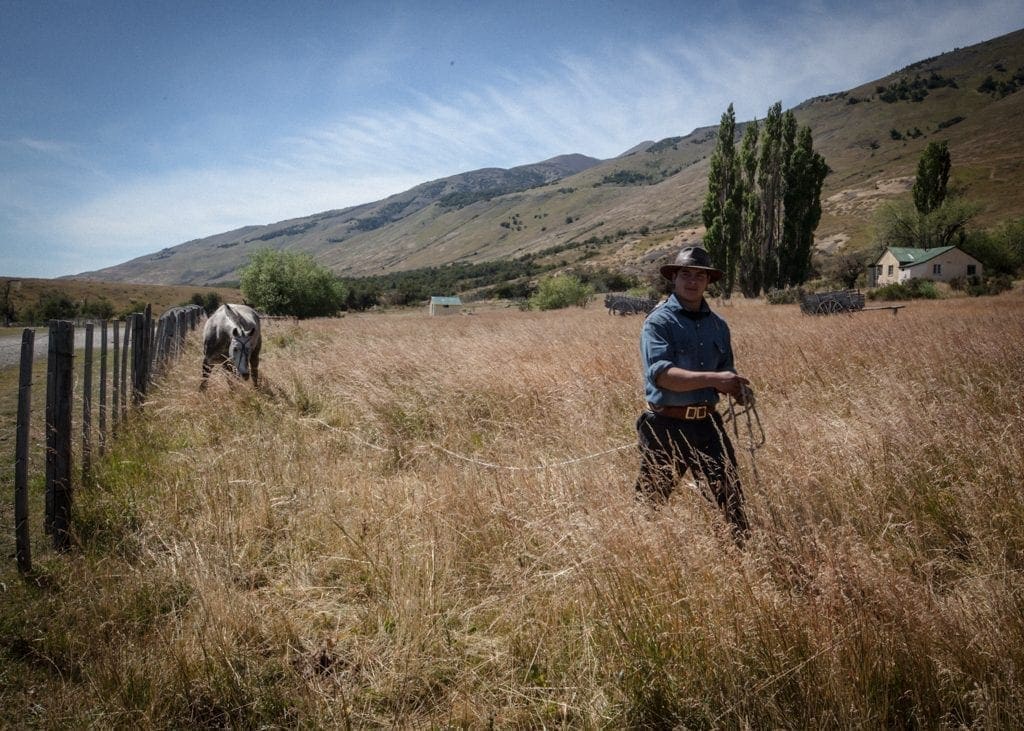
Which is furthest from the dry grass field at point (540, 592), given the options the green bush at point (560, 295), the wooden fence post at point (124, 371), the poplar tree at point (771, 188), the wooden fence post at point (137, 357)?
the green bush at point (560, 295)

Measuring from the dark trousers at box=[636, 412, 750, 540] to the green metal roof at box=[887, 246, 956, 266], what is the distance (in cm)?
5488

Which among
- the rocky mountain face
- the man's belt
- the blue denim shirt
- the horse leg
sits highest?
the rocky mountain face

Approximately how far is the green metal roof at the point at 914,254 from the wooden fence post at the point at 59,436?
188ft

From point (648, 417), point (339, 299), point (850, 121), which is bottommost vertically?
point (648, 417)

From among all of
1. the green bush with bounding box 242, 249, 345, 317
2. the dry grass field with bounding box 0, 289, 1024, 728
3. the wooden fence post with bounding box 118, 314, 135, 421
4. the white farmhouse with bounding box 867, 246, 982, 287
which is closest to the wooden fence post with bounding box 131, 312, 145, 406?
the wooden fence post with bounding box 118, 314, 135, 421

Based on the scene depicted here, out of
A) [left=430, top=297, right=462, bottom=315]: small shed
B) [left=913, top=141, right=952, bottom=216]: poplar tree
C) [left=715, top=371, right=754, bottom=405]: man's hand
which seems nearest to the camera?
[left=715, top=371, right=754, bottom=405]: man's hand

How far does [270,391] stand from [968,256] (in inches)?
2309

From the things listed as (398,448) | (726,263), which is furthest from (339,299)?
(398,448)

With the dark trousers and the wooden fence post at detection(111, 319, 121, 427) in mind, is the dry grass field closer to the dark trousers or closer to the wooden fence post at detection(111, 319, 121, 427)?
the dark trousers

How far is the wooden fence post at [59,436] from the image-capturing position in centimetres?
335

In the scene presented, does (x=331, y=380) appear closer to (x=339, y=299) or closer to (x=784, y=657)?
(x=784, y=657)

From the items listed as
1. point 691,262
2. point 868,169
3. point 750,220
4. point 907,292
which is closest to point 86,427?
point 691,262

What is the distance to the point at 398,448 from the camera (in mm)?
4840

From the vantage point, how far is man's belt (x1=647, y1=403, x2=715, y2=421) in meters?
2.74
